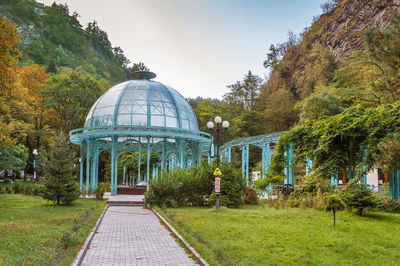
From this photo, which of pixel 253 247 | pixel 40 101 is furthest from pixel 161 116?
pixel 40 101

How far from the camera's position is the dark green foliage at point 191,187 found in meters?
17.9

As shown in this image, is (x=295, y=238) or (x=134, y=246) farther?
(x=134, y=246)

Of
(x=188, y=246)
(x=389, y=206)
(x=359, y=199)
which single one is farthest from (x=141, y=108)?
(x=188, y=246)

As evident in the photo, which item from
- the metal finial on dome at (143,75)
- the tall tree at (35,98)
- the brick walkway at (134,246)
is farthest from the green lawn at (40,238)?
the tall tree at (35,98)

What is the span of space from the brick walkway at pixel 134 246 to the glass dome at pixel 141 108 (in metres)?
13.2

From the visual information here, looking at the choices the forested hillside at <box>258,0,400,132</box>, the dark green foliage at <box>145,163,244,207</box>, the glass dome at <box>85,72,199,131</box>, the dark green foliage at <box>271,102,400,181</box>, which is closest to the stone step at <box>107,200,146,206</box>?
the dark green foliage at <box>145,163,244,207</box>

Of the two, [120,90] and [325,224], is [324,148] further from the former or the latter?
[120,90]

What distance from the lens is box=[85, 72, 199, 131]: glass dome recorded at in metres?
25.4

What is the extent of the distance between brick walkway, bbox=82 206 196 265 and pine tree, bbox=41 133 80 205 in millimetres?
6177

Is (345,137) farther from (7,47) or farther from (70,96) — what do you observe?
(70,96)

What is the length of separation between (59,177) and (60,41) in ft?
290

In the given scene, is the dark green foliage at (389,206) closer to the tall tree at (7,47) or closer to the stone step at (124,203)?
the stone step at (124,203)

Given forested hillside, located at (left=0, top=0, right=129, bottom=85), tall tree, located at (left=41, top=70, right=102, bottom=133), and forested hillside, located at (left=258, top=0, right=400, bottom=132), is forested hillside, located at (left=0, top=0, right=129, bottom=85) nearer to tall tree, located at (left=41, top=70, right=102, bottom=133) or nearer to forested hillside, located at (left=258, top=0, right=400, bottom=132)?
tall tree, located at (left=41, top=70, right=102, bottom=133)

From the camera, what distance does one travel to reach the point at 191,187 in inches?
728
